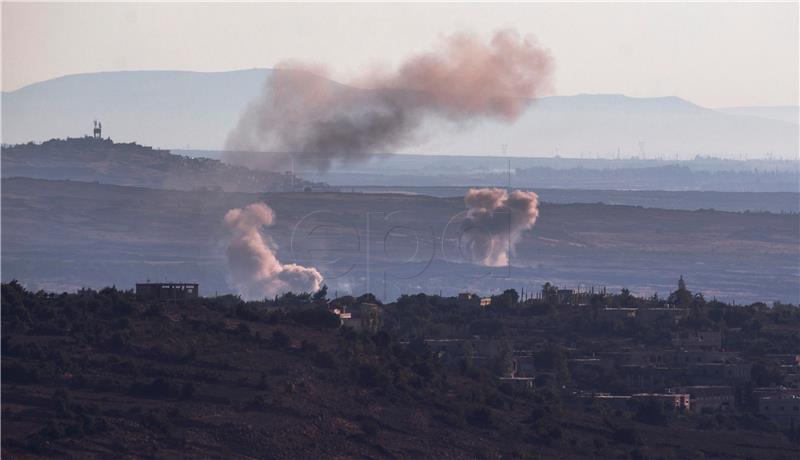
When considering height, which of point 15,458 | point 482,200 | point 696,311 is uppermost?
point 482,200

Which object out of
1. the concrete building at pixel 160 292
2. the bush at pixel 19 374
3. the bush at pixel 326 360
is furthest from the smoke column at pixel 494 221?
the bush at pixel 19 374

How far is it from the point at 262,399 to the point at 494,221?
10799 centimetres

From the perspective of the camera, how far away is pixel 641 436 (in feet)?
232

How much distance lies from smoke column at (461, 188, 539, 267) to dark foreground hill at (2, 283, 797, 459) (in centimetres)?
8942

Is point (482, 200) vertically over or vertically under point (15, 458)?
over

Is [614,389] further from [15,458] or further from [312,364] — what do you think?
[15,458]

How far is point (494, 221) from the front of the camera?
17038cm

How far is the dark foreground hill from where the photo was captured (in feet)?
192

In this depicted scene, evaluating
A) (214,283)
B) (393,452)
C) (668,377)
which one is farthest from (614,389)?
(214,283)

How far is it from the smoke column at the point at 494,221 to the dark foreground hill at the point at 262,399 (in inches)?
3521

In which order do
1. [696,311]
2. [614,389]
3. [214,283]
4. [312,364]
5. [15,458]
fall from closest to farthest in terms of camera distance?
[15,458] → [312,364] → [614,389] → [696,311] → [214,283]

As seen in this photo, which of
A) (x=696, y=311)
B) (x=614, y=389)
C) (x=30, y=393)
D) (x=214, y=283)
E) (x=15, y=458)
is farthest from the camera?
(x=214, y=283)

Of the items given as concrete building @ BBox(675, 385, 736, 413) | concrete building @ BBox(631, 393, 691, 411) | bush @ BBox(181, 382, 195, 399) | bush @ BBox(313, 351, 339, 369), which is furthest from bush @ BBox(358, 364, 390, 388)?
concrete building @ BBox(675, 385, 736, 413)

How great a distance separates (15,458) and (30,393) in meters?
7.44
